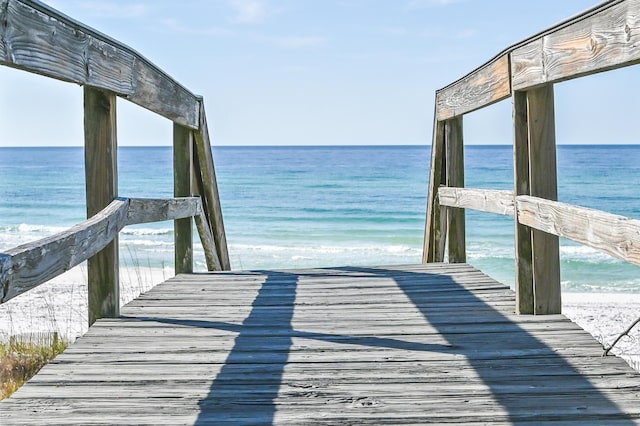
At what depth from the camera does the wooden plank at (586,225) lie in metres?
2.43

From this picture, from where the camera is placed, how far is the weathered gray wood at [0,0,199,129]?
223 centimetres

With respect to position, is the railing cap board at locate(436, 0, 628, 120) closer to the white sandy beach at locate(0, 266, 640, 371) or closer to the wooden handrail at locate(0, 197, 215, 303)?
the wooden handrail at locate(0, 197, 215, 303)

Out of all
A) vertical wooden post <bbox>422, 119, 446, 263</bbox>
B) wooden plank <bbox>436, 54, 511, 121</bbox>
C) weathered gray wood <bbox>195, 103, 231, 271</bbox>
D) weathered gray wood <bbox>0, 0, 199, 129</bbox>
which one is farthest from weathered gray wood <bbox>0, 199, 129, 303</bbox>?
vertical wooden post <bbox>422, 119, 446, 263</bbox>

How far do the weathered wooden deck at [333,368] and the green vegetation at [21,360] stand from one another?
6.46ft

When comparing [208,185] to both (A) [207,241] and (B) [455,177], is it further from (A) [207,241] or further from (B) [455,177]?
(B) [455,177]

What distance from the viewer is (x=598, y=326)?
1030 centimetres

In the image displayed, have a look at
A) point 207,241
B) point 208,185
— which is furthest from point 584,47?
point 207,241

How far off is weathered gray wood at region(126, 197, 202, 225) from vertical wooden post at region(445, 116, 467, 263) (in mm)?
1807

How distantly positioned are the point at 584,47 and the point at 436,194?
3.15 meters

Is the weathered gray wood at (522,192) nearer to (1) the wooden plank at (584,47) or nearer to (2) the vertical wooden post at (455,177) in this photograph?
(1) the wooden plank at (584,47)

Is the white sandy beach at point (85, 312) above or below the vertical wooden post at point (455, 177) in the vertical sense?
below

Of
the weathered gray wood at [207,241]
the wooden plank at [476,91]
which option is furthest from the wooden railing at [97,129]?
the wooden plank at [476,91]

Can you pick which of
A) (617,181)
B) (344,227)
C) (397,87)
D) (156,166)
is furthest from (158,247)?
(397,87)

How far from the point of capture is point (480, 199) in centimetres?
445
